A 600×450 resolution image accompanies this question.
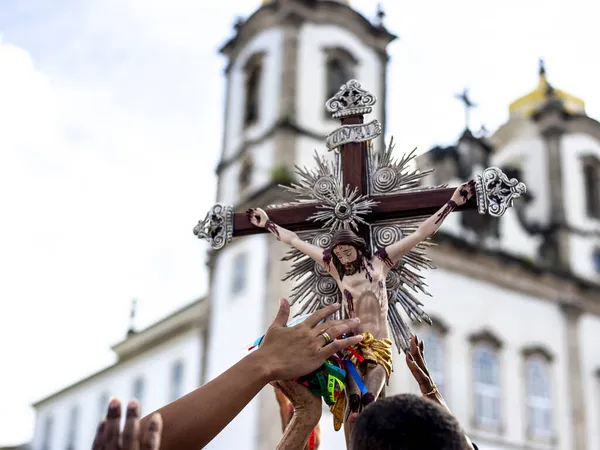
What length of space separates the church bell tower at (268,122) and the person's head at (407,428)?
11871mm

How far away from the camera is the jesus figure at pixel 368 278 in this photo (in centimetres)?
347

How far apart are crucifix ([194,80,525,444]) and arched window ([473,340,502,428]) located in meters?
12.8

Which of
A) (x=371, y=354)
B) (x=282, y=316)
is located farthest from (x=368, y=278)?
(x=282, y=316)

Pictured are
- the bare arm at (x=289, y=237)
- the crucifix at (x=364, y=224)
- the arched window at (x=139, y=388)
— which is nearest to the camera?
the crucifix at (x=364, y=224)

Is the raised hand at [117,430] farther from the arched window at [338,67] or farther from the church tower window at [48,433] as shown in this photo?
the church tower window at [48,433]

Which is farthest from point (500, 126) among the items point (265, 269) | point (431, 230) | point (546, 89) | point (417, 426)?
point (417, 426)

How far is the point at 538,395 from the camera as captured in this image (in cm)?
1719

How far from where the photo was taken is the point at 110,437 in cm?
164

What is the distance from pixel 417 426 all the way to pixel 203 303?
1721cm

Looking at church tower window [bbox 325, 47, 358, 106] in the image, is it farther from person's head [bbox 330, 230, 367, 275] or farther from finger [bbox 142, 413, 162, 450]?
finger [bbox 142, 413, 162, 450]

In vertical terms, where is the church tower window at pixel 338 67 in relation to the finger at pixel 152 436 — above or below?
above

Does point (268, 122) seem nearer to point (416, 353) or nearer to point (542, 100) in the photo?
point (542, 100)

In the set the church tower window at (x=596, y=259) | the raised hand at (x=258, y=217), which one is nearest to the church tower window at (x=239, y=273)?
the church tower window at (x=596, y=259)

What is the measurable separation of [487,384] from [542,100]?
8326 millimetres
